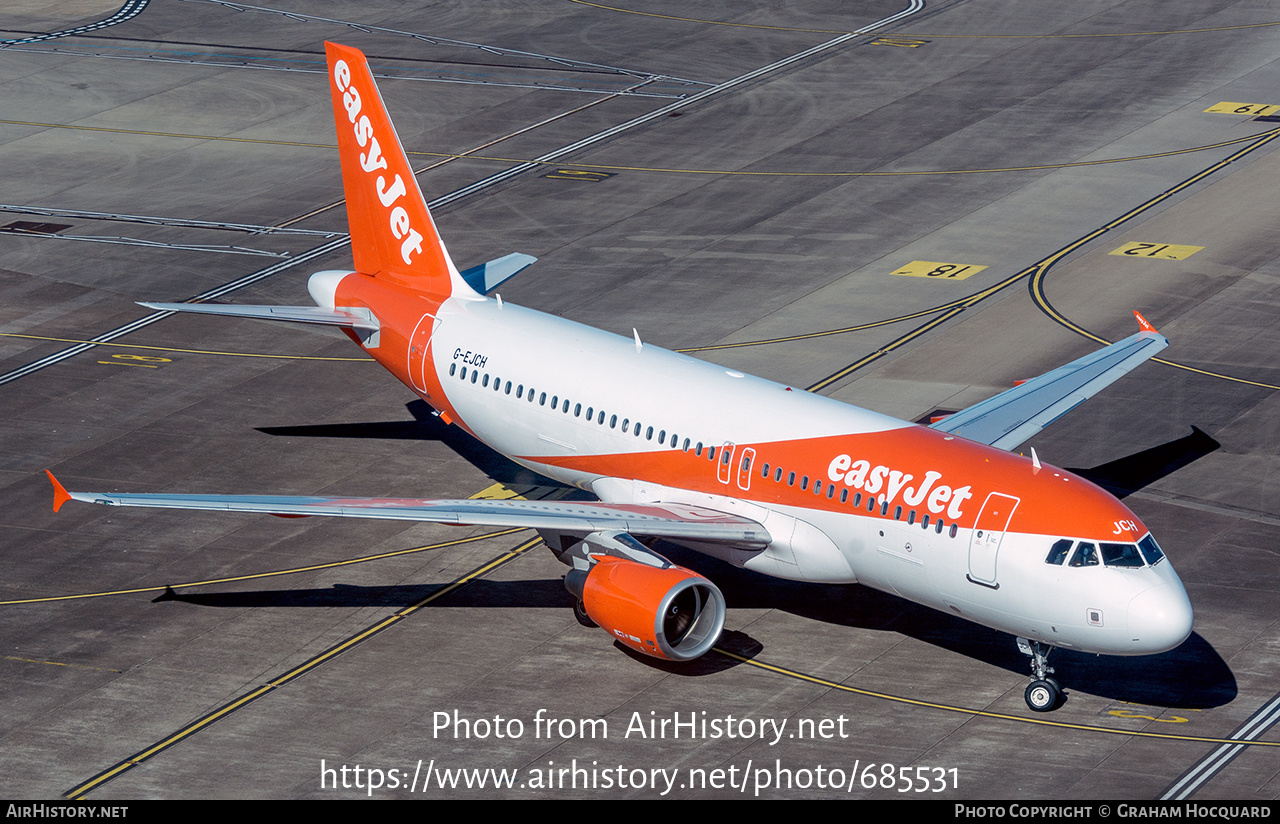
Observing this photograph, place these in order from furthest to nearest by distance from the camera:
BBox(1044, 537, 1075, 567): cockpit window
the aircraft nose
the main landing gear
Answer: the main landing gear, BBox(1044, 537, 1075, 567): cockpit window, the aircraft nose

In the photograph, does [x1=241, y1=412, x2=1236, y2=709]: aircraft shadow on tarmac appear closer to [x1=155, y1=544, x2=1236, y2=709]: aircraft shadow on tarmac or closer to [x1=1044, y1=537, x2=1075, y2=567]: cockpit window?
[x1=155, y1=544, x2=1236, y2=709]: aircraft shadow on tarmac

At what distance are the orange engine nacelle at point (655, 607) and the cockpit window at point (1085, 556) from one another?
7.55 m

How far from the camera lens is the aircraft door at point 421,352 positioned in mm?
43375

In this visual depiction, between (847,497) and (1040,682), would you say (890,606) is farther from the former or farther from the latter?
(1040,682)

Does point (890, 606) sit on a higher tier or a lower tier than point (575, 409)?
lower

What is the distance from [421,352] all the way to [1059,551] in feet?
62.4

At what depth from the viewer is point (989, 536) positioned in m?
32.7

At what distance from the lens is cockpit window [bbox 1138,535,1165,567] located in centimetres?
3209

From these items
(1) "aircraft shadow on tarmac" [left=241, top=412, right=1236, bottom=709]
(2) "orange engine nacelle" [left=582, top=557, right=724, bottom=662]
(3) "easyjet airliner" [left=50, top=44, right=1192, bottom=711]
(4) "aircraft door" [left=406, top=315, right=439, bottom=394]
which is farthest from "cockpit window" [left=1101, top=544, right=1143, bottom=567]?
(4) "aircraft door" [left=406, top=315, right=439, bottom=394]

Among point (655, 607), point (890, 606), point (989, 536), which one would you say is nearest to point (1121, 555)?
point (989, 536)

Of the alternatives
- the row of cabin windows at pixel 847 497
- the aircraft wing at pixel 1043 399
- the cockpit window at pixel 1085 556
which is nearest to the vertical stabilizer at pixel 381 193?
the row of cabin windows at pixel 847 497

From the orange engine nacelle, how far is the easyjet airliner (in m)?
0.05

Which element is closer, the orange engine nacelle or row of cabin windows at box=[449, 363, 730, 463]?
the orange engine nacelle
